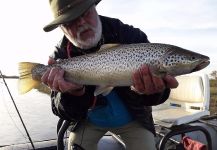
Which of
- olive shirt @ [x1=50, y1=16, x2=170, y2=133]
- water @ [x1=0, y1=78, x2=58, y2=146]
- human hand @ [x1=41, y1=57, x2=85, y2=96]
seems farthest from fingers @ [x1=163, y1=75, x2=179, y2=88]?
water @ [x1=0, y1=78, x2=58, y2=146]

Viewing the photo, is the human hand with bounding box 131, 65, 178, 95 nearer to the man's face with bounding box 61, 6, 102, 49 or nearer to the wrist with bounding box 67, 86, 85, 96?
the wrist with bounding box 67, 86, 85, 96

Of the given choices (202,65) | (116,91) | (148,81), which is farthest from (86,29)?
(202,65)

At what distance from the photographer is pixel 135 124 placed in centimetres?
394

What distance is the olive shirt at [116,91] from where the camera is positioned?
3.78 metres

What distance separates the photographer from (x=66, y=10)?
3645 mm

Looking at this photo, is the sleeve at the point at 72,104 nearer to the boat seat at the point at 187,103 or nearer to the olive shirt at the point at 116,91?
the olive shirt at the point at 116,91

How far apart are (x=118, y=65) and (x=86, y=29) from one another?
0.66 m

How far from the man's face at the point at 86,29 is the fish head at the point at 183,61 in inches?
35.9

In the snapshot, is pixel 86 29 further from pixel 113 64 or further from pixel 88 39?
pixel 113 64

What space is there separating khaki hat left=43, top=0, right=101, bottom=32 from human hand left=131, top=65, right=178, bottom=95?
0.85 meters

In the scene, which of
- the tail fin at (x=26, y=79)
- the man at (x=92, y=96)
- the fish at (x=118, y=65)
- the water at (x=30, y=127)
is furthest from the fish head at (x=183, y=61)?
the water at (x=30, y=127)

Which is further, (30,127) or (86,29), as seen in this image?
(30,127)

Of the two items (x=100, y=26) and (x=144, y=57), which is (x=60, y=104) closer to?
(x=100, y=26)

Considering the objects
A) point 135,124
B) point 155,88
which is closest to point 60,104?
point 135,124
